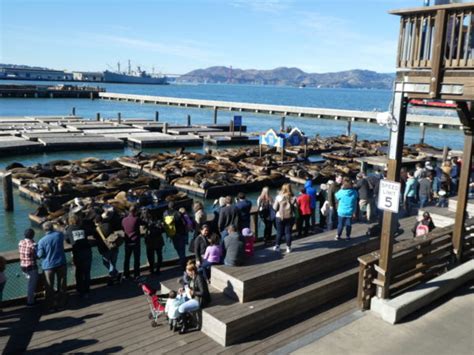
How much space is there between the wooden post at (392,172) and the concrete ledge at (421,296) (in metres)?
0.21

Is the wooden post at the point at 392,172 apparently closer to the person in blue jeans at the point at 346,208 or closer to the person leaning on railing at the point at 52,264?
the person in blue jeans at the point at 346,208

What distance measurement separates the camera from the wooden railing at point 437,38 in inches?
237

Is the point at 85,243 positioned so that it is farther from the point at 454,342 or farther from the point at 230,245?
the point at 454,342

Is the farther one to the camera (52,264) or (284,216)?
(284,216)

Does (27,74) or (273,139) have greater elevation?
(27,74)

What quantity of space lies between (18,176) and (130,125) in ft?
77.4

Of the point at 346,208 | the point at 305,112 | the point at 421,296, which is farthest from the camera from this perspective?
the point at 305,112

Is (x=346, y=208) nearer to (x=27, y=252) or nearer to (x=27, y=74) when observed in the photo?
(x=27, y=252)

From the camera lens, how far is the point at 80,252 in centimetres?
755

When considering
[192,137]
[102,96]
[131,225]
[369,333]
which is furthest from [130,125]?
[102,96]

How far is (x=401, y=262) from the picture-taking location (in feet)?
24.1

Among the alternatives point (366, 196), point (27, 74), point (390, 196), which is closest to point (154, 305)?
point (390, 196)

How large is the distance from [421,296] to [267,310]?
93.5 inches

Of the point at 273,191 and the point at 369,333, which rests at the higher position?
the point at 369,333
